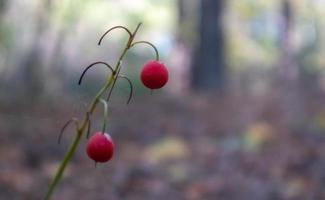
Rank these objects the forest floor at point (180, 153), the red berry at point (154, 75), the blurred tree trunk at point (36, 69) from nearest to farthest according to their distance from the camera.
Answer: the red berry at point (154, 75) < the forest floor at point (180, 153) < the blurred tree trunk at point (36, 69)

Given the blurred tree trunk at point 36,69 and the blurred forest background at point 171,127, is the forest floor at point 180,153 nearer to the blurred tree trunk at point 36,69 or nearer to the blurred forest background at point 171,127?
the blurred forest background at point 171,127

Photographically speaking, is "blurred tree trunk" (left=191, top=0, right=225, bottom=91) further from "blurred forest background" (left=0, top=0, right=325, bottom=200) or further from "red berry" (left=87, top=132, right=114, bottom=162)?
"red berry" (left=87, top=132, right=114, bottom=162)

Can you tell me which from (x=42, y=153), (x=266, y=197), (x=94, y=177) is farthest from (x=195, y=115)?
(x=266, y=197)

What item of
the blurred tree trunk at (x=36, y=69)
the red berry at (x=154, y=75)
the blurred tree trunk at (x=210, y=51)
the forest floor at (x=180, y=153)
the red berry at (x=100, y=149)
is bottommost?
the red berry at (x=100, y=149)

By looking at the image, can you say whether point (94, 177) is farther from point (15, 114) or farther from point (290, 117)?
point (290, 117)

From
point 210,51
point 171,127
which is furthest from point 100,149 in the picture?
point 210,51

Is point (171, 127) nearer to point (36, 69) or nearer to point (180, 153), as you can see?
point (36, 69)

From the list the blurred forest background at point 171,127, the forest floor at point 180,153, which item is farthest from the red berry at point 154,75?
the forest floor at point 180,153
